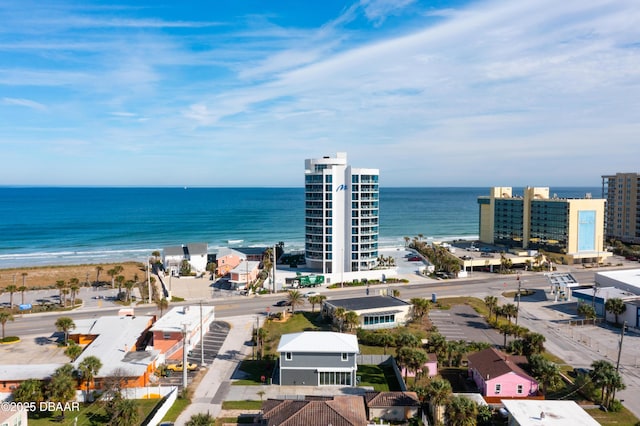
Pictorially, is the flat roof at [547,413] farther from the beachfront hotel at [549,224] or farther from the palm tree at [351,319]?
the beachfront hotel at [549,224]

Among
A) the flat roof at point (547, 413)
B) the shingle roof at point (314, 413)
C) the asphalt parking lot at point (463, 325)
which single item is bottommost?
the asphalt parking lot at point (463, 325)

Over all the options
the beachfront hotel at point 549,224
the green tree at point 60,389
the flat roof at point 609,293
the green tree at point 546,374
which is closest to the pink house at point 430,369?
the green tree at point 546,374

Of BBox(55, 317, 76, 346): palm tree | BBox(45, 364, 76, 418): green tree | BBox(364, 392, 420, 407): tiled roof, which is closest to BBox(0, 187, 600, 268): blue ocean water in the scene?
BBox(55, 317, 76, 346): palm tree

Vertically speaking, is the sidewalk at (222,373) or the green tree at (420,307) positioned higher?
the green tree at (420,307)

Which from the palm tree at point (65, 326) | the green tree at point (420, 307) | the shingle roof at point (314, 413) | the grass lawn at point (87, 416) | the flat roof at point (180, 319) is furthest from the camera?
the green tree at point (420, 307)

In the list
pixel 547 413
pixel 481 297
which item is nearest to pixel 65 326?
pixel 547 413

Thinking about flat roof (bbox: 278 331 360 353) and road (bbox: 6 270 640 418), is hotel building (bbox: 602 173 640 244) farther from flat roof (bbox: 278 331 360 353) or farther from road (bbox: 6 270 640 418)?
flat roof (bbox: 278 331 360 353)

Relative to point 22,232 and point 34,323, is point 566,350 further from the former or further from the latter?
point 22,232
